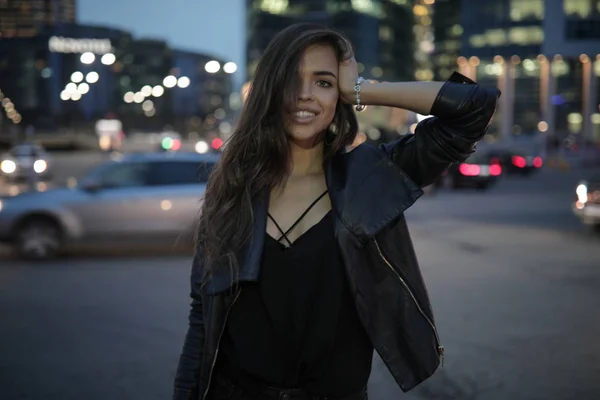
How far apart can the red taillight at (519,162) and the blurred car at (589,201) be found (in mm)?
26055

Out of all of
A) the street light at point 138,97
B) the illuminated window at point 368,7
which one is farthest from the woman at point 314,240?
the street light at point 138,97

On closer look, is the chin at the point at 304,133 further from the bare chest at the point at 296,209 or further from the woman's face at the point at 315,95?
the bare chest at the point at 296,209

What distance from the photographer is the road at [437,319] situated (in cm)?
587

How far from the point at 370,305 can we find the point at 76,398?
3878 millimetres

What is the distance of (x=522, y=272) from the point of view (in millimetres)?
11070

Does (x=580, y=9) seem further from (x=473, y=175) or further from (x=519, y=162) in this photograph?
(x=473, y=175)

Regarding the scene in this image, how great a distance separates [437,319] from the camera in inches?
315

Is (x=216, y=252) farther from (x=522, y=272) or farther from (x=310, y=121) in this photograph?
(x=522, y=272)

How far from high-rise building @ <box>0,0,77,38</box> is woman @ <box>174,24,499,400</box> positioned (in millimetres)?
19699

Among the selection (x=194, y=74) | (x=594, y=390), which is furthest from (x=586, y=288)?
(x=194, y=74)

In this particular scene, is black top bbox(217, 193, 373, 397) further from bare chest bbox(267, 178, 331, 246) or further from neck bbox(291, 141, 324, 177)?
neck bbox(291, 141, 324, 177)

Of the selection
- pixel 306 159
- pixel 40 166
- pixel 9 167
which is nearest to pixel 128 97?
pixel 9 167

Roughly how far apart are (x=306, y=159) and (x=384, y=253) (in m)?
0.45

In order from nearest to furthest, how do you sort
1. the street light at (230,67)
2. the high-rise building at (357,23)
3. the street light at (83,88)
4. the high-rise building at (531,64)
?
the street light at (230,67), the street light at (83,88), the high-rise building at (531,64), the high-rise building at (357,23)
